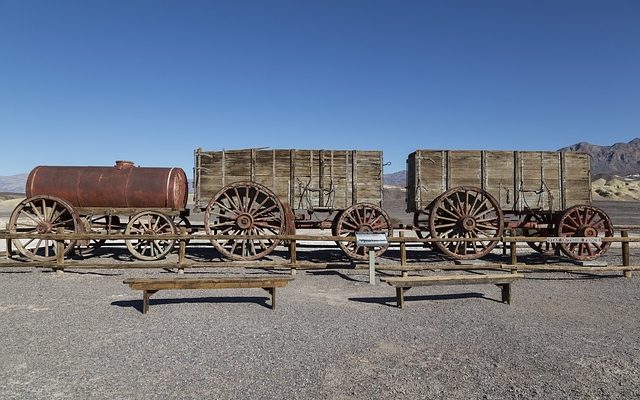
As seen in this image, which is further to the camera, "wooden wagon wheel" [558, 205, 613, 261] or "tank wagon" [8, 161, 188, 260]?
"wooden wagon wheel" [558, 205, 613, 261]

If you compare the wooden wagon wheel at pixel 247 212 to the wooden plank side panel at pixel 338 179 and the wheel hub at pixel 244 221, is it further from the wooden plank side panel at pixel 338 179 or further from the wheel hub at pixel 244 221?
the wooden plank side panel at pixel 338 179

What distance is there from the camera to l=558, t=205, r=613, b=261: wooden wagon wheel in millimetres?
10375

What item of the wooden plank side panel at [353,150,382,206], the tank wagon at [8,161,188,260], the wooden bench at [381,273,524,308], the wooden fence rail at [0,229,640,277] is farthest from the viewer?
the wooden plank side panel at [353,150,382,206]

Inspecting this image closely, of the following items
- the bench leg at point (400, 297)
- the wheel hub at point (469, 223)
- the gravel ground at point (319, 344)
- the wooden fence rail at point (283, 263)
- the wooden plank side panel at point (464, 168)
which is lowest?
the gravel ground at point (319, 344)

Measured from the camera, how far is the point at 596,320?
572 cm

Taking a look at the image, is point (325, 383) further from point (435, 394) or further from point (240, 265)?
point (240, 265)

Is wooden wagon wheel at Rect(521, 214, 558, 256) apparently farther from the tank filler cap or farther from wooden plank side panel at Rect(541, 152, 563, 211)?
the tank filler cap

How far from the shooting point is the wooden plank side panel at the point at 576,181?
36.1ft

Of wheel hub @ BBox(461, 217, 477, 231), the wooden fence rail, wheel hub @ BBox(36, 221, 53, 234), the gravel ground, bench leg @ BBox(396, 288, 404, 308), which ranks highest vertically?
wheel hub @ BBox(461, 217, 477, 231)

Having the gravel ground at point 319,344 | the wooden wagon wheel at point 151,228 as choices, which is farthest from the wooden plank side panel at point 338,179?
the wooden wagon wheel at point 151,228

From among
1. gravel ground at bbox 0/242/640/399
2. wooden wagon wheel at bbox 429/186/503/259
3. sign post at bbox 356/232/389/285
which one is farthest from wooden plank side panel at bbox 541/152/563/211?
sign post at bbox 356/232/389/285

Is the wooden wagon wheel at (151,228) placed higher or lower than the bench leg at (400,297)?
higher

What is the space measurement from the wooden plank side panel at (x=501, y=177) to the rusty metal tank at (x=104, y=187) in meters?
8.90

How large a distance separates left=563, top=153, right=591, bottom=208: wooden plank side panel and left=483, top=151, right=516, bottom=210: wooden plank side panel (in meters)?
1.59
